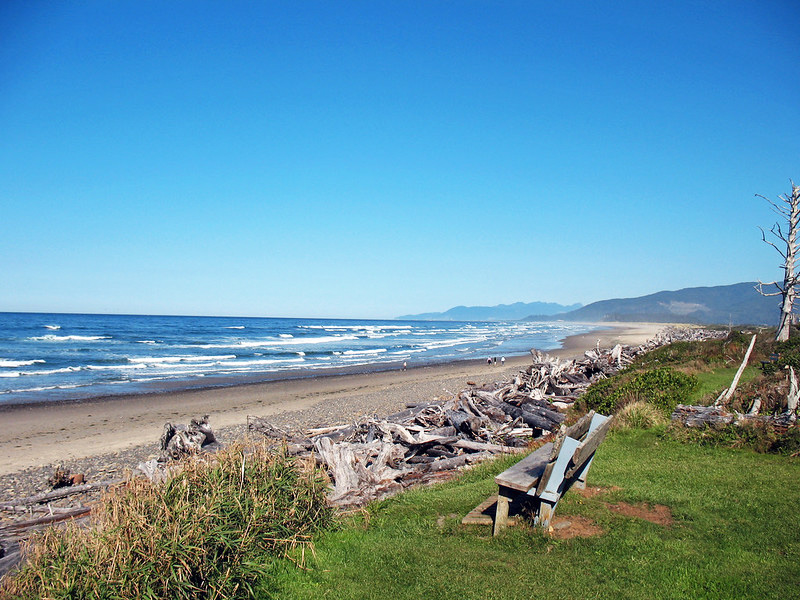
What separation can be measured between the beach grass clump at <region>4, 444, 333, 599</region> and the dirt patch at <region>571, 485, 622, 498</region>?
328 cm

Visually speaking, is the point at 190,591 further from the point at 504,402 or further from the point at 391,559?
the point at 504,402

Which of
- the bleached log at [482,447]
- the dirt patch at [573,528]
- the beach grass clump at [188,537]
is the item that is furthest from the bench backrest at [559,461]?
the bleached log at [482,447]

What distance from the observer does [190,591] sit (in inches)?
177

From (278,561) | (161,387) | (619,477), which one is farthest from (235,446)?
(161,387)

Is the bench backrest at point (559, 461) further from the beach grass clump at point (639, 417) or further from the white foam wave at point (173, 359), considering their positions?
the white foam wave at point (173, 359)

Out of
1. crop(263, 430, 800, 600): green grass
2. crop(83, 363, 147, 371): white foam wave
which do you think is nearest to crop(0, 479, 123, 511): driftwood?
crop(263, 430, 800, 600): green grass

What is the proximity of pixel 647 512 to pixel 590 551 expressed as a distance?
4.48 feet

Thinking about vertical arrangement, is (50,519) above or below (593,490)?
below

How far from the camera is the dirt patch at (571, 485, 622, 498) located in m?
6.69

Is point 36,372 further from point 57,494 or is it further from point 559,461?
→ point 559,461

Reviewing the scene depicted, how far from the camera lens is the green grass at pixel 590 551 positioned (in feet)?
15.1

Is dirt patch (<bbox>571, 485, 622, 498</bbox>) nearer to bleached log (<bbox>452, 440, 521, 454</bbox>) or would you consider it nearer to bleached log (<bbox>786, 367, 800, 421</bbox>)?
bleached log (<bbox>452, 440, 521, 454</bbox>)

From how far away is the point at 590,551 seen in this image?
5203 millimetres

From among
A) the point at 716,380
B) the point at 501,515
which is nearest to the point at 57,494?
the point at 501,515
